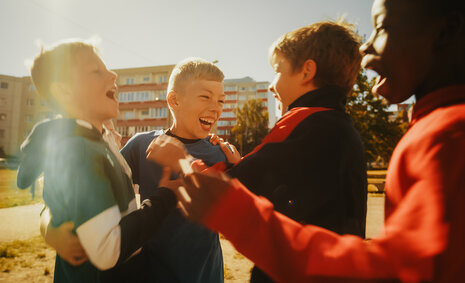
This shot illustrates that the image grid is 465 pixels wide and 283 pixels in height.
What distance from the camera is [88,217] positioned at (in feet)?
3.54

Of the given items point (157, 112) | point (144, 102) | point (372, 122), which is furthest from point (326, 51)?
point (144, 102)

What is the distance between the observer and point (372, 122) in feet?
54.9

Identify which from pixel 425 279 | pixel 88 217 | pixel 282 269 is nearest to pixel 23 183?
pixel 88 217

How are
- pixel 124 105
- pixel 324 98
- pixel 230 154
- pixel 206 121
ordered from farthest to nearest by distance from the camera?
pixel 124 105 → pixel 206 121 → pixel 230 154 → pixel 324 98

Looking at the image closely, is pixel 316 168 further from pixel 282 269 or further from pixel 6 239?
pixel 6 239

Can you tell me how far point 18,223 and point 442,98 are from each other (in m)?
9.07

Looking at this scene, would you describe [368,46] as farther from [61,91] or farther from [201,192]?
[61,91]

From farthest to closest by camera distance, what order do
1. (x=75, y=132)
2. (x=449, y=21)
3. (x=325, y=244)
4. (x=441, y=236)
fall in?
(x=75, y=132), (x=449, y=21), (x=325, y=244), (x=441, y=236)

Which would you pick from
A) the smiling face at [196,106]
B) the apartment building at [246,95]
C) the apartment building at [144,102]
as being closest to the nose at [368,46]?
the smiling face at [196,106]

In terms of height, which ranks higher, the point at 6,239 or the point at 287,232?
the point at 287,232

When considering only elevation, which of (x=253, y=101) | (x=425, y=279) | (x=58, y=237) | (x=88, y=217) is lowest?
(x=58, y=237)

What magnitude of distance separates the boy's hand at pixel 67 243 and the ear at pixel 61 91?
0.70 m

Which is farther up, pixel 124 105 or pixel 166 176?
pixel 124 105

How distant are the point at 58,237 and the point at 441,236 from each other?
4.63 feet
